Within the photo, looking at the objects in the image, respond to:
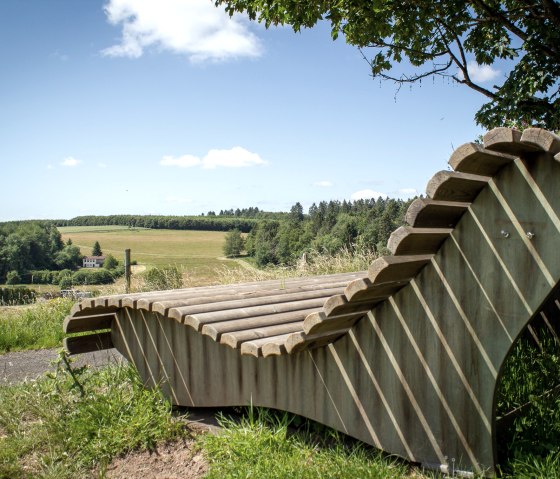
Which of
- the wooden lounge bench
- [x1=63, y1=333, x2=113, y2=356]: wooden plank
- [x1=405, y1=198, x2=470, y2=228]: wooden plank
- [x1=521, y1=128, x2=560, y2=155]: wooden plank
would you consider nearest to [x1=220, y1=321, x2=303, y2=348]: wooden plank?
the wooden lounge bench

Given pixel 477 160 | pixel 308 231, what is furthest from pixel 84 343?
pixel 308 231

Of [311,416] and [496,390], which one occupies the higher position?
[496,390]

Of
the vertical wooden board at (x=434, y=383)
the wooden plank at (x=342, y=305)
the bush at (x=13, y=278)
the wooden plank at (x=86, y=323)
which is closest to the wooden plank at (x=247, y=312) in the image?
the wooden plank at (x=342, y=305)

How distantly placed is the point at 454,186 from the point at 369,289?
58 cm

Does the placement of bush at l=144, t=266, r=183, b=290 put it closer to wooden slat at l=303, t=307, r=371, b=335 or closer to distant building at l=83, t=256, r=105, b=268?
wooden slat at l=303, t=307, r=371, b=335

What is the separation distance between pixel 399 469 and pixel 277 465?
0.61 metres

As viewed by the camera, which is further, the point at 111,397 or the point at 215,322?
the point at 111,397

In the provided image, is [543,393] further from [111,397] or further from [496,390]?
[111,397]

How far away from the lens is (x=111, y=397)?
378cm

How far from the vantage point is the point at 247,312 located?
359cm

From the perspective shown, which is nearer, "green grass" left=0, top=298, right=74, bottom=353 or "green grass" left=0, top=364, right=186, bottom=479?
"green grass" left=0, top=364, right=186, bottom=479

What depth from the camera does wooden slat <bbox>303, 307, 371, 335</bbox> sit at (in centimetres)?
254

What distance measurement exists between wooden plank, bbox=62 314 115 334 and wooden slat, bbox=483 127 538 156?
132 inches

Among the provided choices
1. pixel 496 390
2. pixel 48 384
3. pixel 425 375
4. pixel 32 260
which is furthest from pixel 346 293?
pixel 32 260
